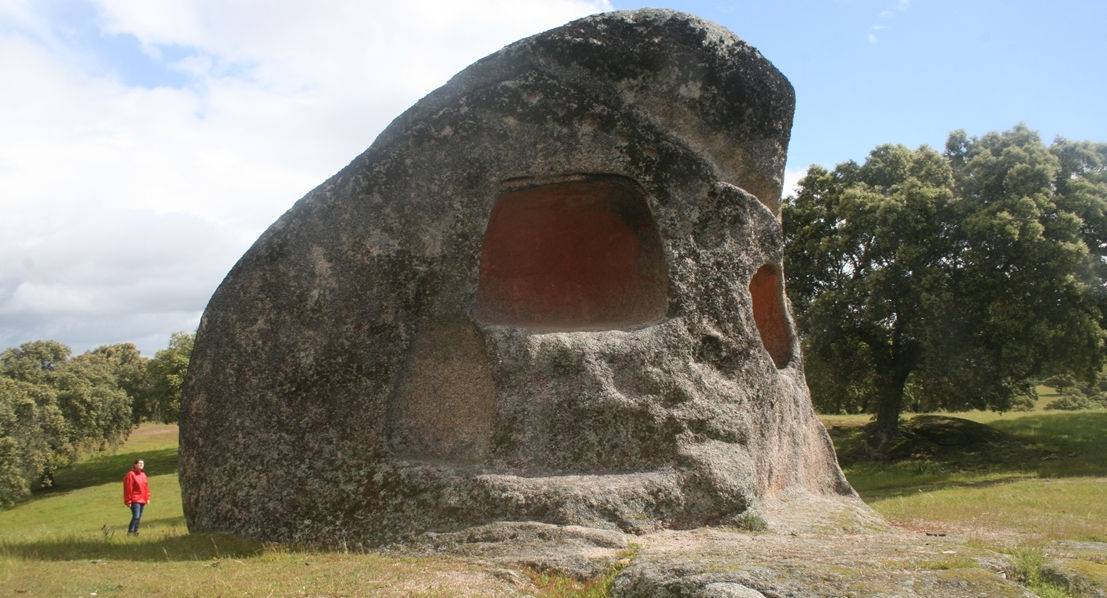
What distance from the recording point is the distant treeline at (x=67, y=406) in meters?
28.6

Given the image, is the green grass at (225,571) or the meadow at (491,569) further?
the meadow at (491,569)

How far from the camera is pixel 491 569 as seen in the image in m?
6.37

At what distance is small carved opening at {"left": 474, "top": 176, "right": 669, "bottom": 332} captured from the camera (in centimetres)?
940

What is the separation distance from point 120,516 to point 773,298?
22832 millimetres

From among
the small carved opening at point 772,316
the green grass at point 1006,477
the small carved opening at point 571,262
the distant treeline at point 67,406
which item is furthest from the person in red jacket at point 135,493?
the distant treeline at point 67,406

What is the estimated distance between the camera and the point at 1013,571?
5352mm

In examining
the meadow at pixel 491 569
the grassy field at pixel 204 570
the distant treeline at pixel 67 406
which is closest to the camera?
the grassy field at pixel 204 570

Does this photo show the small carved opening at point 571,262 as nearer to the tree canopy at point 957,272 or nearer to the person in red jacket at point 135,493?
the person in red jacket at point 135,493

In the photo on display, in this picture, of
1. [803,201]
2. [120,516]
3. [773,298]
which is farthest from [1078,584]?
[120,516]

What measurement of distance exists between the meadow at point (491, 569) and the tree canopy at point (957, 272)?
6.37 feet

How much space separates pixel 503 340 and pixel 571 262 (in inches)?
104

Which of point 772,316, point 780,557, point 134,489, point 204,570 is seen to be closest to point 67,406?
point 134,489

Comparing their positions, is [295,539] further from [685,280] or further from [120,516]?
[120,516]

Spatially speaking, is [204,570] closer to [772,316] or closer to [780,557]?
[780,557]
